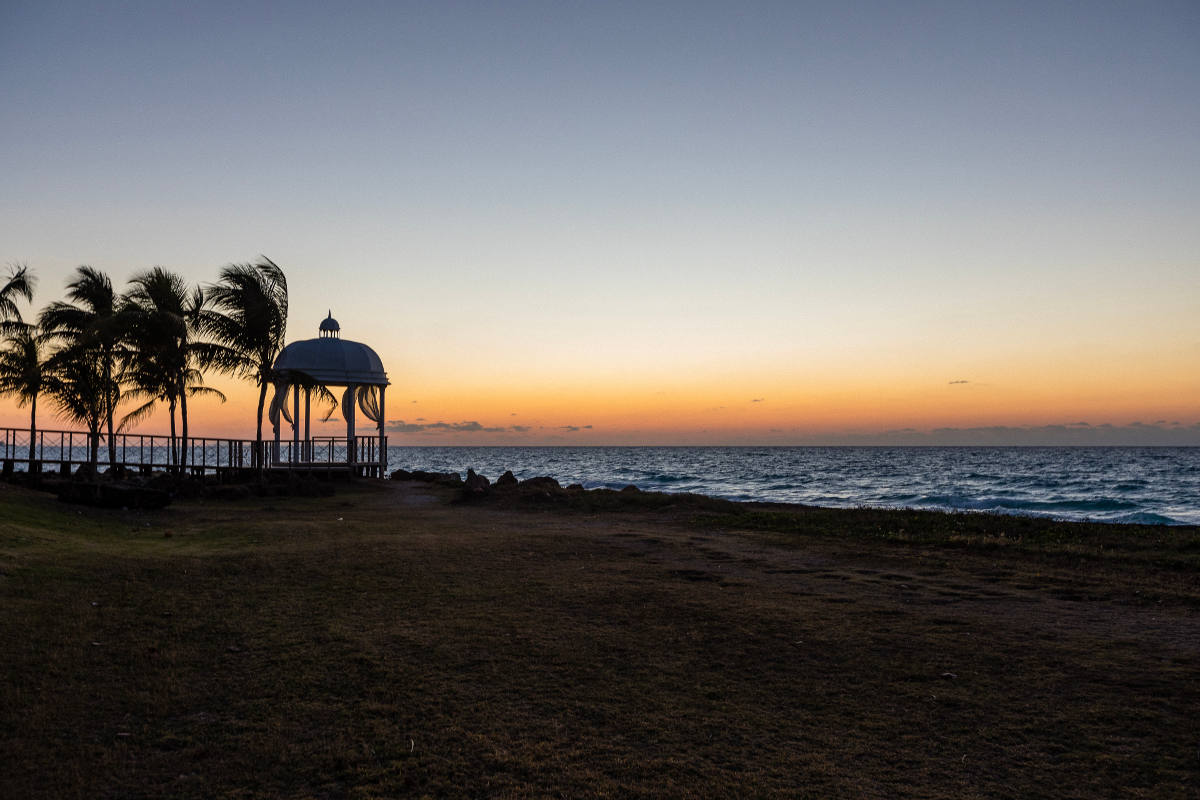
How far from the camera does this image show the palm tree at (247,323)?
2544cm

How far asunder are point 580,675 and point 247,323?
2277 centimetres

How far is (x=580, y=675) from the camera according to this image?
622cm

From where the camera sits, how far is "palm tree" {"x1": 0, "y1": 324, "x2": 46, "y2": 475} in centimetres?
2953

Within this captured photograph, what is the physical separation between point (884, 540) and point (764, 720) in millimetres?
10773

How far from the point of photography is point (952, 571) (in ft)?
38.1

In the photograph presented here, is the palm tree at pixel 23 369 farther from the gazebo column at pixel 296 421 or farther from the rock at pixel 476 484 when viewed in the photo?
the rock at pixel 476 484

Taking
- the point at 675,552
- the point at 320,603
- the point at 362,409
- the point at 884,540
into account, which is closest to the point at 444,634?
the point at 320,603

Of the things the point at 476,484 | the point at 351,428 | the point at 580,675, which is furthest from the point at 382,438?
the point at 580,675

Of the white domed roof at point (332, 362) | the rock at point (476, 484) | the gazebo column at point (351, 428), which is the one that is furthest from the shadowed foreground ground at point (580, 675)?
the gazebo column at point (351, 428)

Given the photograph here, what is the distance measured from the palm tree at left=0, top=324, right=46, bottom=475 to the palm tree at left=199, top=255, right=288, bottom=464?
29.4 ft

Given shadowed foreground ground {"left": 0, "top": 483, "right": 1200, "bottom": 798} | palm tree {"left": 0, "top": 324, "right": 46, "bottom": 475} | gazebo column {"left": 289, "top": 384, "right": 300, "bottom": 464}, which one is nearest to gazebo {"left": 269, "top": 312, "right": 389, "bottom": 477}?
gazebo column {"left": 289, "top": 384, "right": 300, "bottom": 464}

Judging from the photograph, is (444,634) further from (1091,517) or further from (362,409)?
(1091,517)

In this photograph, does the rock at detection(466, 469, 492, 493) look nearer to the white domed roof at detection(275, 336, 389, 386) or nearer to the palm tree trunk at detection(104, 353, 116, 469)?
the white domed roof at detection(275, 336, 389, 386)

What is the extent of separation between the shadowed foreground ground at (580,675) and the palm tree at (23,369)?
22.0 metres
